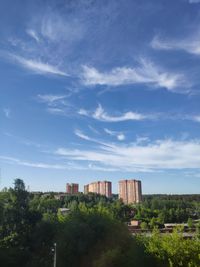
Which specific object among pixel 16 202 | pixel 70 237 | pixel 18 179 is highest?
pixel 18 179

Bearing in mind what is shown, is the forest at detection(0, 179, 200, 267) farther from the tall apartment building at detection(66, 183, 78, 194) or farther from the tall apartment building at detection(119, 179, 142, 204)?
the tall apartment building at detection(66, 183, 78, 194)

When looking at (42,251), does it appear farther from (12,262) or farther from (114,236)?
(114,236)

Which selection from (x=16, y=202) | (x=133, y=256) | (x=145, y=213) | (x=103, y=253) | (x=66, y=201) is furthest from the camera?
(x=66, y=201)

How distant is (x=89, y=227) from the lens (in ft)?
97.9

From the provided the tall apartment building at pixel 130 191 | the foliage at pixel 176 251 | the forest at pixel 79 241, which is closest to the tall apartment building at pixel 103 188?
the tall apartment building at pixel 130 191

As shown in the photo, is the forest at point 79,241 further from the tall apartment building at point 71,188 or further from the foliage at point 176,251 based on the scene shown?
the tall apartment building at point 71,188

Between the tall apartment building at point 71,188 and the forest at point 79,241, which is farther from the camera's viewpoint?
the tall apartment building at point 71,188

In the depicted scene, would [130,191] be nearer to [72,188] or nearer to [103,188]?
[103,188]

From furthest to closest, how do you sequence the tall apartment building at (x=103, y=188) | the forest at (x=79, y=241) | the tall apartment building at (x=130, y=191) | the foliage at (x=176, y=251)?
the tall apartment building at (x=103, y=188) → the tall apartment building at (x=130, y=191) → the forest at (x=79, y=241) → the foliage at (x=176, y=251)

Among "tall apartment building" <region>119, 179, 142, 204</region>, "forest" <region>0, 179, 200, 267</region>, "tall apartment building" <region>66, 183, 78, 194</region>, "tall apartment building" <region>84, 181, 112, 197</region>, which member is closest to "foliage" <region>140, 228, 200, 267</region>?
"forest" <region>0, 179, 200, 267</region>

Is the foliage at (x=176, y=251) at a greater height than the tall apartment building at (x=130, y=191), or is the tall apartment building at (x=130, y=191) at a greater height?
the tall apartment building at (x=130, y=191)

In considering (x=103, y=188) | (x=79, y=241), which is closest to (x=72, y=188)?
(x=103, y=188)

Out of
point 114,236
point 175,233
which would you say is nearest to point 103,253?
point 114,236

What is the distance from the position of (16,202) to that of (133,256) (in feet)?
44.8
